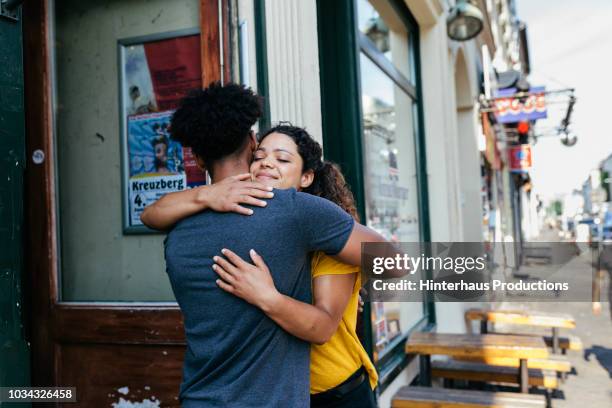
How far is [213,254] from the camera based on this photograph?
139cm

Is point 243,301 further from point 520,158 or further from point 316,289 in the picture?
point 520,158

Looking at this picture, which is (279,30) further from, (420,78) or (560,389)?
(560,389)

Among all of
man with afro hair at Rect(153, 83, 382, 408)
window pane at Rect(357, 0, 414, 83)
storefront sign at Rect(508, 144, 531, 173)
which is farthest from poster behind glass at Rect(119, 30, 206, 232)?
storefront sign at Rect(508, 144, 531, 173)

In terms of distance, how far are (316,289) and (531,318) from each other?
4.58 meters

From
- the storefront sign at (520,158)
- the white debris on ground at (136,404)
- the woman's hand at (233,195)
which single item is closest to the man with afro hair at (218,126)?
the woman's hand at (233,195)

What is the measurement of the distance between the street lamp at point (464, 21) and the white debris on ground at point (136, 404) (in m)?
5.60

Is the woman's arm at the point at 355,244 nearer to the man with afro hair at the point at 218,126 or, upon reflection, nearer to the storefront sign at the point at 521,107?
the man with afro hair at the point at 218,126

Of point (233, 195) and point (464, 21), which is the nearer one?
point (233, 195)

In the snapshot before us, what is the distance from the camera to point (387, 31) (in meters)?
5.41

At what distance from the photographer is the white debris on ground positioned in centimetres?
250

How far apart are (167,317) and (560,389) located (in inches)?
173

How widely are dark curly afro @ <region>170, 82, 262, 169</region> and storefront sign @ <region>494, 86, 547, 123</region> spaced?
1042cm

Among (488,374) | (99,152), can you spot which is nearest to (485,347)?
(488,374)

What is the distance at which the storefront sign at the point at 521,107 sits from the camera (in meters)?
11.2
